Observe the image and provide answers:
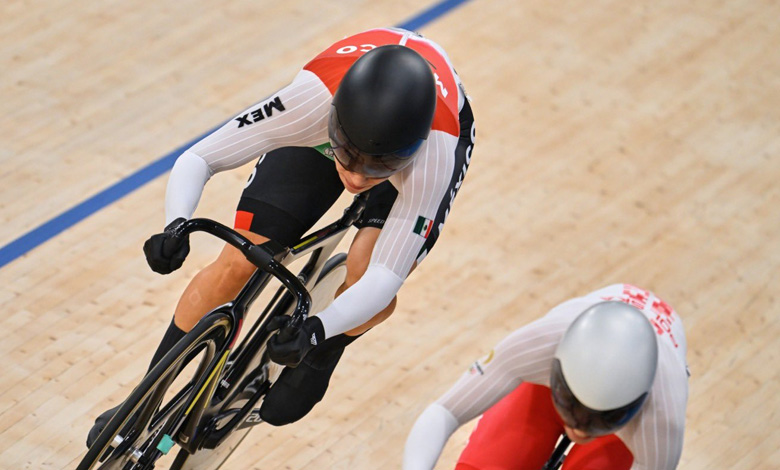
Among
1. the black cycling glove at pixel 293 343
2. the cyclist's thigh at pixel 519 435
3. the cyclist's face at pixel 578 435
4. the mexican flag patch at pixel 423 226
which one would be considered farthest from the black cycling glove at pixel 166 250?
the cyclist's face at pixel 578 435

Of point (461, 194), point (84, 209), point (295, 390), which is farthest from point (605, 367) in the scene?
point (84, 209)

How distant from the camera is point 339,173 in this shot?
2.60m

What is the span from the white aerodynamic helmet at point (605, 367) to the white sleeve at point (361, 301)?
619mm

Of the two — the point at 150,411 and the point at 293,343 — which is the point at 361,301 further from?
the point at 150,411

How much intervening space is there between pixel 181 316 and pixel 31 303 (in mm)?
1007

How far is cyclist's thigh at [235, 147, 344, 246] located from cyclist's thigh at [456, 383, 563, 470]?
2.50ft

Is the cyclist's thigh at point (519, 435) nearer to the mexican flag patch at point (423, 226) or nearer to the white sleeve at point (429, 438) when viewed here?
the white sleeve at point (429, 438)

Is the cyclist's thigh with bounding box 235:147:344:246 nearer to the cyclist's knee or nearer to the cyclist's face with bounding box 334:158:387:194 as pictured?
the cyclist's knee

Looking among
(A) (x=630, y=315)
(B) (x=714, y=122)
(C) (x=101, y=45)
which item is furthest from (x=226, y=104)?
(A) (x=630, y=315)

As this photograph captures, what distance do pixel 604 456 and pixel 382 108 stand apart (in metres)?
0.95

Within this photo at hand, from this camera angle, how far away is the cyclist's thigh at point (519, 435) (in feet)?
8.25

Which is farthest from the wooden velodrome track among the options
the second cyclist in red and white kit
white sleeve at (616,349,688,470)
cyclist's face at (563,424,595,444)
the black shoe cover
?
cyclist's face at (563,424,595,444)

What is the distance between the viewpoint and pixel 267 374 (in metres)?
3.12

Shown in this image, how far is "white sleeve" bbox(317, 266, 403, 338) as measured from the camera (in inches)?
102
